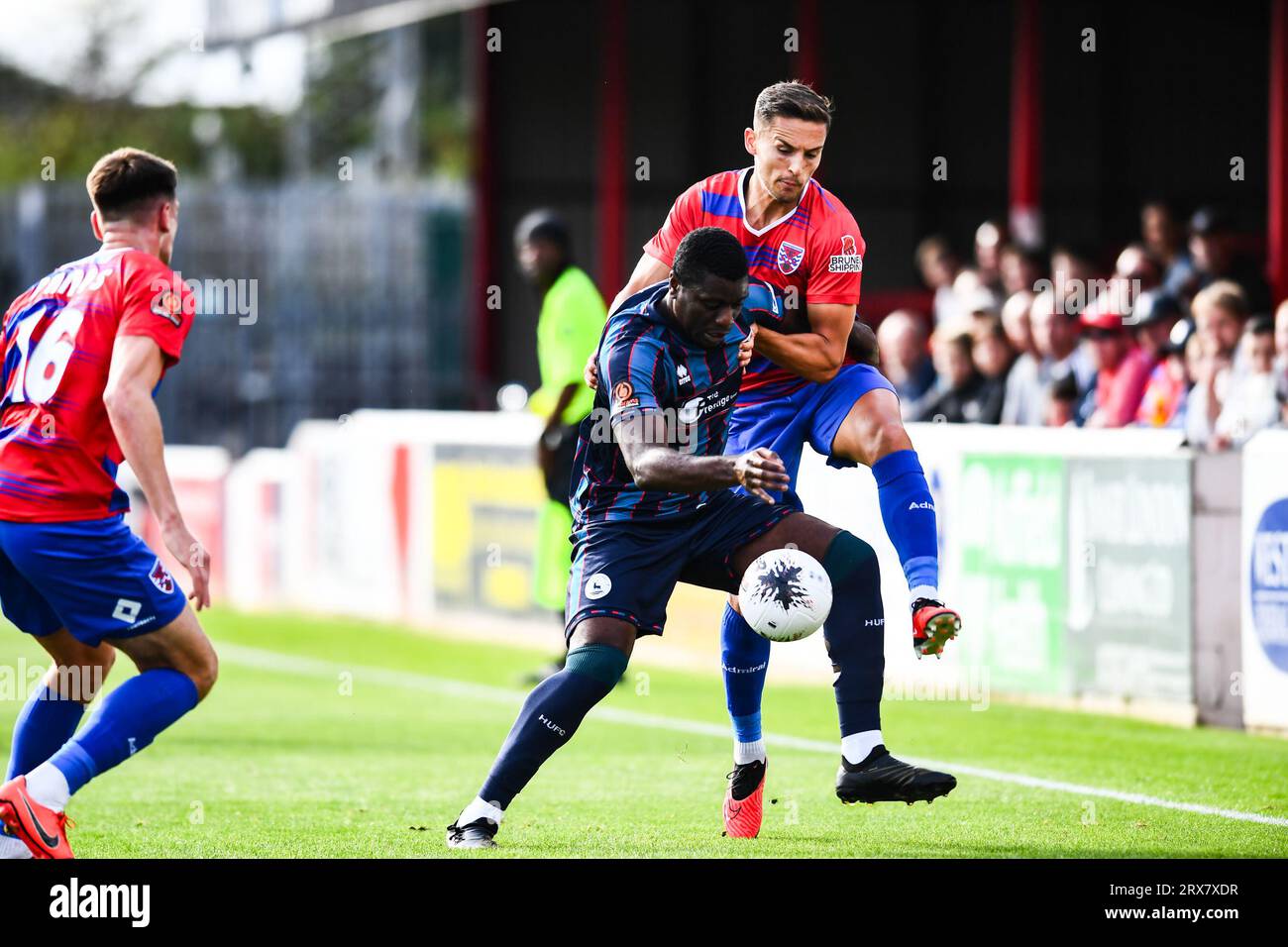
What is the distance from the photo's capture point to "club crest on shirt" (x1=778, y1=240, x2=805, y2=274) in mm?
7535

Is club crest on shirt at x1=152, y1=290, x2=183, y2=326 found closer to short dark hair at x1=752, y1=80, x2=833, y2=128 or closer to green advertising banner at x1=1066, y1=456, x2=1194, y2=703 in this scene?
short dark hair at x1=752, y1=80, x2=833, y2=128

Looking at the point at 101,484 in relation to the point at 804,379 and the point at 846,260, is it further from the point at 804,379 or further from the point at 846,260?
the point at 846,260

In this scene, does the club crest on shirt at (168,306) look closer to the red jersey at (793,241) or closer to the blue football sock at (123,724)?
the blue football sock at (123,724)

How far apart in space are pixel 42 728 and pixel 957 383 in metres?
8.00

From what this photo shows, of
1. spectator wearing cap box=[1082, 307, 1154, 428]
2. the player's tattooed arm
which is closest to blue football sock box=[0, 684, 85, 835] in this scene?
the player's tattooed arm

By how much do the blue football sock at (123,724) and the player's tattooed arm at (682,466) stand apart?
1.57 m

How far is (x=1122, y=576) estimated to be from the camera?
37.1ft

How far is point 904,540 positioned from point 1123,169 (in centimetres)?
1900

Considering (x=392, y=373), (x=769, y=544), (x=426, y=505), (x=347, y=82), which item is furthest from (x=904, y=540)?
(x=347, y=82)

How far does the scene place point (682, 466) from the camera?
6.50 metres

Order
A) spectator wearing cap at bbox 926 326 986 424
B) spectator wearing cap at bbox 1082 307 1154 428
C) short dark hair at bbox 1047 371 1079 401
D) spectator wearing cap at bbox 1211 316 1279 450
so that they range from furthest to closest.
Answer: spectator wearing cap at bbox 926 326 986 424, short dark hair at bbox 1047 371 1079 401, spectator wearing cap at bbox 1082 307 1154 428, spectator wearing cap at bbox 1211 316 1279 450

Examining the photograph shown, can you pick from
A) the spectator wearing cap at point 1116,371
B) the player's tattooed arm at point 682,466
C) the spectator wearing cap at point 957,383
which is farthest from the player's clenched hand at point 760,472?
the spectator wearing cap at point 957,383

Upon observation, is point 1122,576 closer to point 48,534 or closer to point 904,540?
point 904,540

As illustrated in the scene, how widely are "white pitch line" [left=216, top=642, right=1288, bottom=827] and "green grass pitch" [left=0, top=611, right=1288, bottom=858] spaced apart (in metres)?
0.05
